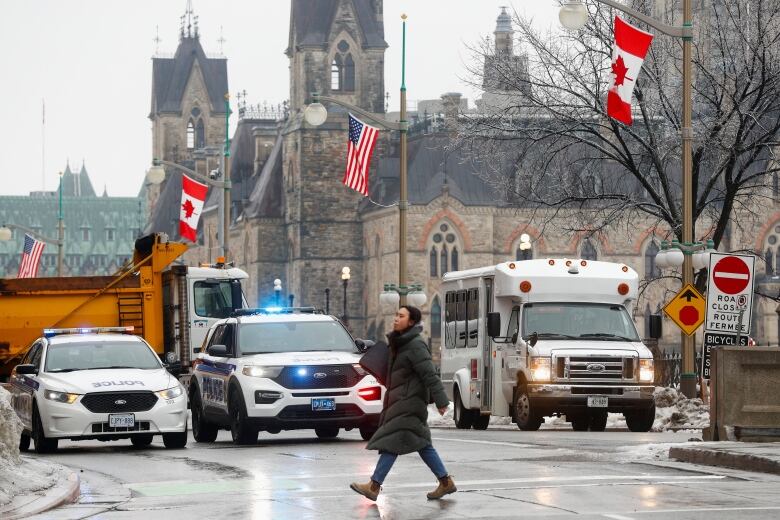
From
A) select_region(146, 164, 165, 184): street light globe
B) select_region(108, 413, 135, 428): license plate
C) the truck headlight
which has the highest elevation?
select_region(146, 164, 165, 184): street light globe

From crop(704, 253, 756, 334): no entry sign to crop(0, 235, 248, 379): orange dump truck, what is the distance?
1532cm

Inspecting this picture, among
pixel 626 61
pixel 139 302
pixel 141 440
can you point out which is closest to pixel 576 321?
pixel 626 61

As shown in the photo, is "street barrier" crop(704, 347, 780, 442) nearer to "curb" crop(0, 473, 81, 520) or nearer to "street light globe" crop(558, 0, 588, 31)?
"curb" crop(0, 473, 81, 520)

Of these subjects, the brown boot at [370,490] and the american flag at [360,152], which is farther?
the american flag at [360,152]

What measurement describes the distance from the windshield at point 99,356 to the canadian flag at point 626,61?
9.53m

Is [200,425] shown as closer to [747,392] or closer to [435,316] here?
[747,392]

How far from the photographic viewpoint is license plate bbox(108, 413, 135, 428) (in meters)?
21.4

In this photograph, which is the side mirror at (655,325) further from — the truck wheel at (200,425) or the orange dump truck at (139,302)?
the orange dump truck at (139,302)

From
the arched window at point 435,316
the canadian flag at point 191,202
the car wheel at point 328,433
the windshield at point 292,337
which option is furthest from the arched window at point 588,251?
the windshield at point 292,337

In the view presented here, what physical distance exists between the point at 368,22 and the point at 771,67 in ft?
248

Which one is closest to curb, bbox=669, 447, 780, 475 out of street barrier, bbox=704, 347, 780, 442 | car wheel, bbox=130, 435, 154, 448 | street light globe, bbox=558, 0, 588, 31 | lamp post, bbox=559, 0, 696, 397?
street barrier, bbox=704, 347, 780, 442

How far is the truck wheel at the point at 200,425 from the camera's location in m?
24.2

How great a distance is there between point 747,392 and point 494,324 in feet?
22.1

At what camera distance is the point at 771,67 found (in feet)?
125
